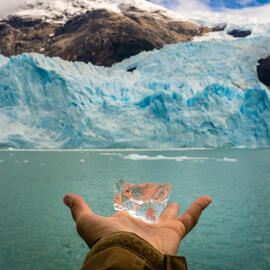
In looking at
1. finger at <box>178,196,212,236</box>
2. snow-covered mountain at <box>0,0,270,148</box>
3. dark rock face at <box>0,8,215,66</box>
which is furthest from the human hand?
dark rock face at <box>0,8,215,66</box>

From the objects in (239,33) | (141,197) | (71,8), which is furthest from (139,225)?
(71,8)

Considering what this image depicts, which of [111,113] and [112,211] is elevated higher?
[112,211]

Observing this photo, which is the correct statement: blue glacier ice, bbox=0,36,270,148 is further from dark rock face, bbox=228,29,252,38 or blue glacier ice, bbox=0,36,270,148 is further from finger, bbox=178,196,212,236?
finger, bbox=178,196,212,236

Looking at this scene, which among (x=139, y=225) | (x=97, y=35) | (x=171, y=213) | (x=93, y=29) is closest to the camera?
(x=139, y=225)

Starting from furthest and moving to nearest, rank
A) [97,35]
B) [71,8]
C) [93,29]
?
1. [71,8]
2. [93,29]
3. [97,35]

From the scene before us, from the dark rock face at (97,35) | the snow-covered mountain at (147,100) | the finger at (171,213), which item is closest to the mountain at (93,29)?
the dark rock face at (97,35)

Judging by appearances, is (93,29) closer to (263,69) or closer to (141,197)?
(263,69)
